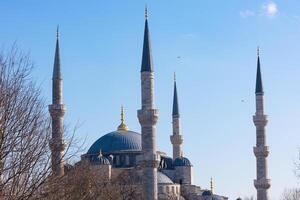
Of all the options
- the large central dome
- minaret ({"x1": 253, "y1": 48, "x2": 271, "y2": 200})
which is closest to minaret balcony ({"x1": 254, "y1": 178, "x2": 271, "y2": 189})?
minaret ({"x1": 253, "y1": 48, "x2": 271, "y2": 200})

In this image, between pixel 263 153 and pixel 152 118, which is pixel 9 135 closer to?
pixel 152 118

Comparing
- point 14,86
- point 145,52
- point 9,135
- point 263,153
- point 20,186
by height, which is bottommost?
point 20,186

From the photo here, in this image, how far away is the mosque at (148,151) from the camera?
32.7 m

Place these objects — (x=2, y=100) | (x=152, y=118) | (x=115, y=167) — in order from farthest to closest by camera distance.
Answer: (x=115, y=167) < (x=152, y=118) < (x=2, y=100)

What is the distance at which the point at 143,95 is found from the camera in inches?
1312

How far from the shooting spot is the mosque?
3272 cm

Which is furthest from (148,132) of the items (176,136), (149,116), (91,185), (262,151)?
(176,136)

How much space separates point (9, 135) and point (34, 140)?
749mm

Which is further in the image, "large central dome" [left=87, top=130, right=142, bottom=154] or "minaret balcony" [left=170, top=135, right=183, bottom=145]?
"large central dome" [left=87, top=130, right=142, bottom=154]

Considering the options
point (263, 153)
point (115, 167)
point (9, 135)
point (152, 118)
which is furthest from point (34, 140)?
point (115, 167)

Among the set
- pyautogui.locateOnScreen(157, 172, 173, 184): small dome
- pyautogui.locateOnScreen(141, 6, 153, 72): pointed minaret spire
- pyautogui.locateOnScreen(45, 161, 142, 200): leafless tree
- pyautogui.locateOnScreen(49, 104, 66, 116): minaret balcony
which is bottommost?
pyautogui.locateOnScreen(45, 161, 142, 200): leafless tree

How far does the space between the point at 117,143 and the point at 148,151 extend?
58.2ft

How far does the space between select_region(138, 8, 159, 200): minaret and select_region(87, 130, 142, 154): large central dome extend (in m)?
16.3

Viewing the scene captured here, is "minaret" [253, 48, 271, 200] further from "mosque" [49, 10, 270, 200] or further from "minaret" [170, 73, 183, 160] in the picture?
"minaret" [170, 73, 183, 160]
